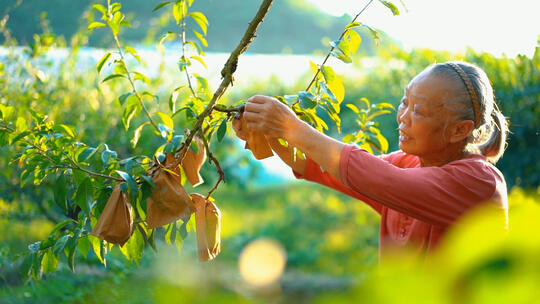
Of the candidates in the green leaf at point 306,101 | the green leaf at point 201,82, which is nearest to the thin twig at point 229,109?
the green leaf at point 306,101

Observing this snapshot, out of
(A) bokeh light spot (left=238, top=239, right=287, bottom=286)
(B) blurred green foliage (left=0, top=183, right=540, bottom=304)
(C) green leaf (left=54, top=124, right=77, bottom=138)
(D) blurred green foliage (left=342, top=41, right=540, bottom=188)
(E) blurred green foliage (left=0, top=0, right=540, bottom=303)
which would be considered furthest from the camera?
(A) bokeh light spot (left=238, top=239, right=287, bottom=286)

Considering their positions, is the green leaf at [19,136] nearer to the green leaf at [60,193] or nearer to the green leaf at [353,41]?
the green leaf at [60,193]

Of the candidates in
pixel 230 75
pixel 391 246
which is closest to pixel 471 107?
pixel 391 246

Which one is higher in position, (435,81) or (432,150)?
(435,81)

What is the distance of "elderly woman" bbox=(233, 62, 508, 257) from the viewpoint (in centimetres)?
117

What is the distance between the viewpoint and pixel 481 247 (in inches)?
11.4

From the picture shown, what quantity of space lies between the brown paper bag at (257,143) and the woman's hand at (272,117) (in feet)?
0.22

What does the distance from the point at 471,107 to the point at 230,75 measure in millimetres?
544

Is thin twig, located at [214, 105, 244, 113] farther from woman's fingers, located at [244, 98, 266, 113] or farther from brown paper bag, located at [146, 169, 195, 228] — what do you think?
brown paper bag, located at [146, 169, 195, 228]

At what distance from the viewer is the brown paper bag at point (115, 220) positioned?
116 centimetres

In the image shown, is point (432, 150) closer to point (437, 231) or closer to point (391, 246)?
point (437, 231)

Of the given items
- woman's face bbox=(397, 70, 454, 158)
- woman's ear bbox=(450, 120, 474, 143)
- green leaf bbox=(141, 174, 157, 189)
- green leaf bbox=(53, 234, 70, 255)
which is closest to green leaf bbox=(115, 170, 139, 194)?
green leaf bbox=(141, 174, 157, 189)

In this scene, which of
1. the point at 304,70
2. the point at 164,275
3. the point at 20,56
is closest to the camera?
the point at 20,56

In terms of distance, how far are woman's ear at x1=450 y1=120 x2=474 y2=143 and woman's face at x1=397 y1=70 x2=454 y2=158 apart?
0.06 ft
